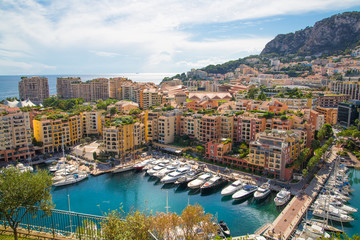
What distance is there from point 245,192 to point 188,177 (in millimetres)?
7338

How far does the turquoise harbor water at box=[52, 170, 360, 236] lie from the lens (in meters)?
25.9

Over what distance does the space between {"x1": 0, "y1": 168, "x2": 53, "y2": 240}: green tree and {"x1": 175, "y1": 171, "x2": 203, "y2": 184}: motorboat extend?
19.2 metres

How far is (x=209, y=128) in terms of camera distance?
139 feet

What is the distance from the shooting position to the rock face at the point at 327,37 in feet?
396

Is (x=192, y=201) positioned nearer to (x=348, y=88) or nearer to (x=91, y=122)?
(x=91, y=122)

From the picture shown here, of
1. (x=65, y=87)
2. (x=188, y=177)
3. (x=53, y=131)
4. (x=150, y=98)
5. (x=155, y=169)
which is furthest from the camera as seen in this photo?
(x=65, y=87)

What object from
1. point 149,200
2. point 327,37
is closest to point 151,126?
point 149,200

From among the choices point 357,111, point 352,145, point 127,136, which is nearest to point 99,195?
point 127,136

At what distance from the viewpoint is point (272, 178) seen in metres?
32.6

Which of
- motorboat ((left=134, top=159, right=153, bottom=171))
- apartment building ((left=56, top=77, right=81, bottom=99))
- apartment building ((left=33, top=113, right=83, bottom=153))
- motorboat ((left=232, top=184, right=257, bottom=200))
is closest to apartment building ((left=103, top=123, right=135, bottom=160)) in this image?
motorboat ((left=134, top=159, right=153, bottom=171))

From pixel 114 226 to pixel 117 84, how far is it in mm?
79288

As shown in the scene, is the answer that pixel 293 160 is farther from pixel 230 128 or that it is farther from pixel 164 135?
pixel 164 135

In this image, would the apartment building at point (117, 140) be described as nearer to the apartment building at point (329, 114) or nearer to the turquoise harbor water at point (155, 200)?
the turquoise harbor water at point (155, 200)

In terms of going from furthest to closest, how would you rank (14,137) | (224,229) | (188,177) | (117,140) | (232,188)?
1. (14,137)
2. (117,140)
3. (188,177)
4. (232,188)
5. (224,229)
